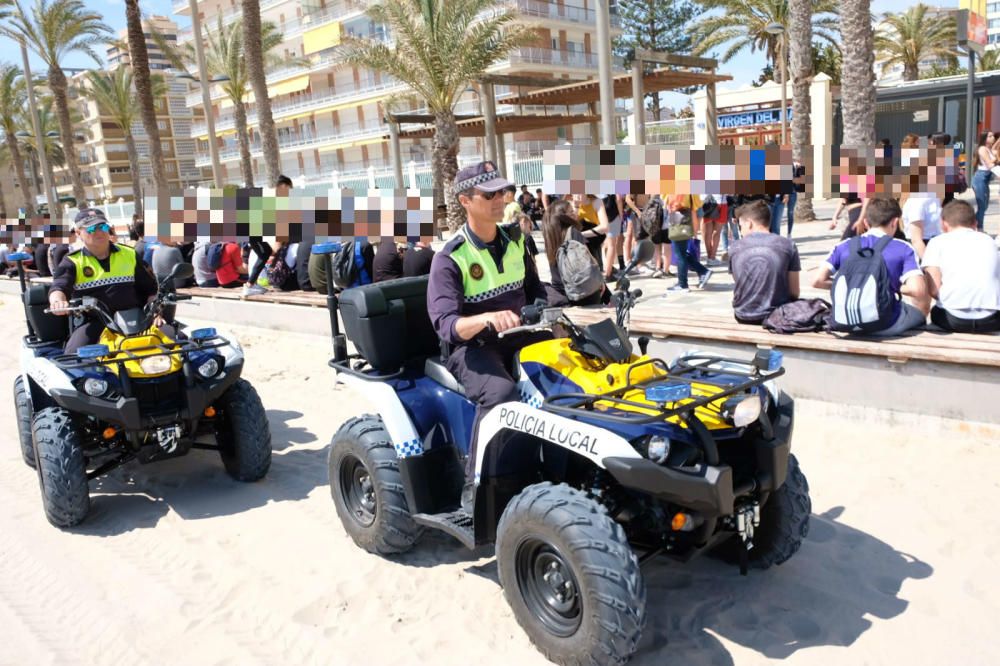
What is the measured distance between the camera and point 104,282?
6.18m

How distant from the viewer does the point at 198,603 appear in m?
4.20

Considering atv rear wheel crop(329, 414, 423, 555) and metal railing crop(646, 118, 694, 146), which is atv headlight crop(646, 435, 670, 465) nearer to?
atv rear wheel crop(329, 414, 423, 555)

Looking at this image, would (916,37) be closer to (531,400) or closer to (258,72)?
(258,72)

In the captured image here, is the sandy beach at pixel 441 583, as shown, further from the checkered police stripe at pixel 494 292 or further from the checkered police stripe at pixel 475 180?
the checkered police stripe at pixel 475 180

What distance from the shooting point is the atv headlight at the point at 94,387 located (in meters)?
5.19

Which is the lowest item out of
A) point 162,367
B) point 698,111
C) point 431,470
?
point 431,470

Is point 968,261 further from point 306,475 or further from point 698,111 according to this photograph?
point 698,111

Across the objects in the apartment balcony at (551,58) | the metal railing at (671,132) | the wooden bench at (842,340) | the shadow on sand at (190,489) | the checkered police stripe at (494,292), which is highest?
the apartment balcony at (551,58)

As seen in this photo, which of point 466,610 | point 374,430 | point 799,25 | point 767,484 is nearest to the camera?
point 767,484

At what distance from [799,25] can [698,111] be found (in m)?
10.7

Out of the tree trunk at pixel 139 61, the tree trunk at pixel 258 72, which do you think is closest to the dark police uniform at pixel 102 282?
the tree trunk at pixel 258 72

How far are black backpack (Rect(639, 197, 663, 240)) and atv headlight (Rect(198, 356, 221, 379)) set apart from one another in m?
7.00

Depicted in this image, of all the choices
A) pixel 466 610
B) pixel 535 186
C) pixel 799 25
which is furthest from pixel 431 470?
pixel 535 186

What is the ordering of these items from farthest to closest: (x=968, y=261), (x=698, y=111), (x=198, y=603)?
(x=698, y=111)
(x=968, y=261)
(x=198, y=603)
